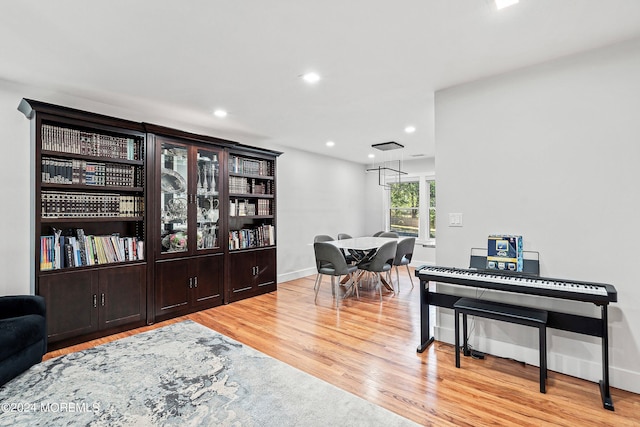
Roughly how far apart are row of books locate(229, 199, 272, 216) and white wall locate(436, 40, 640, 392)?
291 centimetres

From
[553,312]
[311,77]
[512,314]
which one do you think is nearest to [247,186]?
[311,77]

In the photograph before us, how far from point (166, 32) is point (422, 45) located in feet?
5.92

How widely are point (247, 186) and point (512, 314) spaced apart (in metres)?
3.76

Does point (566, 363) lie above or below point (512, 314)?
below

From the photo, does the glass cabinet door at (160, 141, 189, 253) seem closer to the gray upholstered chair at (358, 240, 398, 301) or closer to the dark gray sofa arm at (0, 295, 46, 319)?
the dark gray sofa arm at (0, 295, 46, 319)

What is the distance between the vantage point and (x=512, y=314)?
2359 mm

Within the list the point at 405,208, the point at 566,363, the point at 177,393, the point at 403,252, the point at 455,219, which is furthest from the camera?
the point at 405,208

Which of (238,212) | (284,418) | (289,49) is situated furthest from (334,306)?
(289,49)

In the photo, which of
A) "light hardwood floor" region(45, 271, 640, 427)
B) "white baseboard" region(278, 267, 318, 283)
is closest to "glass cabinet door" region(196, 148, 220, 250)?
"light hardwood floor" region(45, 271, 640, 427)

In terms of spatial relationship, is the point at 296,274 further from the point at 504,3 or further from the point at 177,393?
the point at 504,3

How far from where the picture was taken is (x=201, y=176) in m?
4.13

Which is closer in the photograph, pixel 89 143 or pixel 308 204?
pixel 89 143

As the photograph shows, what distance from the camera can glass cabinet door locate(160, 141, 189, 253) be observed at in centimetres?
375

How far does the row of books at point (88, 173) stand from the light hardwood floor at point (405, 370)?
1.61m
